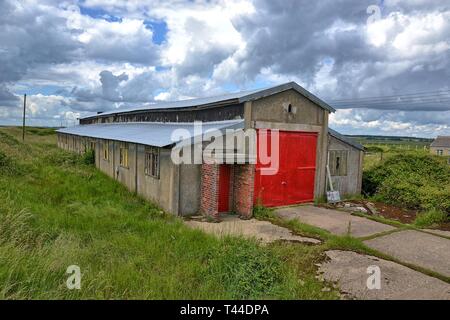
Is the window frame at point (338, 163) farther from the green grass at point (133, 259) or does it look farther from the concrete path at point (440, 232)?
the green grass at point (133, 259)

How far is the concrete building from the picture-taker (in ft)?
35.3

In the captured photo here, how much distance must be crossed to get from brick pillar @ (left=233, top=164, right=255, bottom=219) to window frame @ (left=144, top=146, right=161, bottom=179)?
262 centimetres

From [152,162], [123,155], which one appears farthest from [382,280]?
Answer: [123,155]

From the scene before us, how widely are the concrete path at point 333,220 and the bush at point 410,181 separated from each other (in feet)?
10.4

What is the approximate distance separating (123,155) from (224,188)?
576cm

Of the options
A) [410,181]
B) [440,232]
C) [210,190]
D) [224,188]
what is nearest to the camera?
[440,232]

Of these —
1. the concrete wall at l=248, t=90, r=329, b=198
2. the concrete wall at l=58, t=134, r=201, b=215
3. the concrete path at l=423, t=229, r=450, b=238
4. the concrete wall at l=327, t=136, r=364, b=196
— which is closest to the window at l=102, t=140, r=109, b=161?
the concrete wall at l=58, t=134, r=201, b=215

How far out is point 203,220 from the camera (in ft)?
34.3

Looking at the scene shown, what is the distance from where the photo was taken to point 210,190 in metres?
10.6

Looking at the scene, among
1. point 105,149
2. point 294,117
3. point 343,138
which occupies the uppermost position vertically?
point 294,117

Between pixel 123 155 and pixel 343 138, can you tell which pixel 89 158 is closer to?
pixel 123 155

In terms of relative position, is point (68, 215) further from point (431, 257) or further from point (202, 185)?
point (431, 257)

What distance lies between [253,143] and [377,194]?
7.02 m

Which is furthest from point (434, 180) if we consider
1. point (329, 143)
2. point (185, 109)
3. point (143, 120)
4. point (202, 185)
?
point (143, 120)
